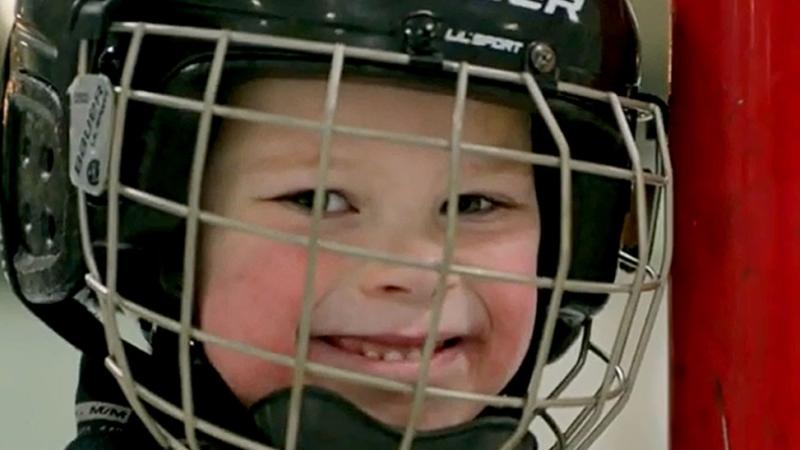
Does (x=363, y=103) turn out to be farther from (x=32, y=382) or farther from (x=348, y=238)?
(x=32, y=382)

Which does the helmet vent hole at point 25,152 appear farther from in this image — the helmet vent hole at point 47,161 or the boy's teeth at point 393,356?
the boy's teeth at point 393,356

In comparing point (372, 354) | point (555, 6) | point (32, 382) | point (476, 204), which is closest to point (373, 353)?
point (372, 354)

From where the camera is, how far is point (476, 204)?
0.77 meters

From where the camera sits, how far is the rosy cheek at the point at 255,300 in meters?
0.71

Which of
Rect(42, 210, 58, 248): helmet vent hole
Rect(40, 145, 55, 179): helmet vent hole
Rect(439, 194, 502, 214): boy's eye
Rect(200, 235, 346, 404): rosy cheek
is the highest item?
Rect(40, 145, 55, 179): helmet vent hole

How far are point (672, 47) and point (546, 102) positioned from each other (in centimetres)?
12

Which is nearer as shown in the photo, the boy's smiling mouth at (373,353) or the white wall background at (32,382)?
the boy's smiling mouth at (373,353)

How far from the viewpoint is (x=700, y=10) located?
733 millimetres

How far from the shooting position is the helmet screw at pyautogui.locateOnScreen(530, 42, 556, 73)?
684 mm

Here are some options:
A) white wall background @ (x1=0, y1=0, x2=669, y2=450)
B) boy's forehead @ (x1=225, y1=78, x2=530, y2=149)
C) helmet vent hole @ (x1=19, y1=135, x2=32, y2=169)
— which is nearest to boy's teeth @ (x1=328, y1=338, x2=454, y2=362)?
boy's forehead @ (x1=225, y1=78, x2=530, y2=149)

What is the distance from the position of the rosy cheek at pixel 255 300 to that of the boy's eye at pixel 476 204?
98 millimetres

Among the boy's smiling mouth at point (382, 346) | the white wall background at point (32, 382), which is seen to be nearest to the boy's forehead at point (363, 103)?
the boy's smiling mouth at point (382, 346)

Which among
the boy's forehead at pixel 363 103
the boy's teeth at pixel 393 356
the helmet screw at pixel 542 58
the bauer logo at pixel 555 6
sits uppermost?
the bauer logo at pixel 555 6

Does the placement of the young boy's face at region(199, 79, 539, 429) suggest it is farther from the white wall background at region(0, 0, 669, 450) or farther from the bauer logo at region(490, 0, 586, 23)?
the white wall background at region(0, 0, 669, 450)
